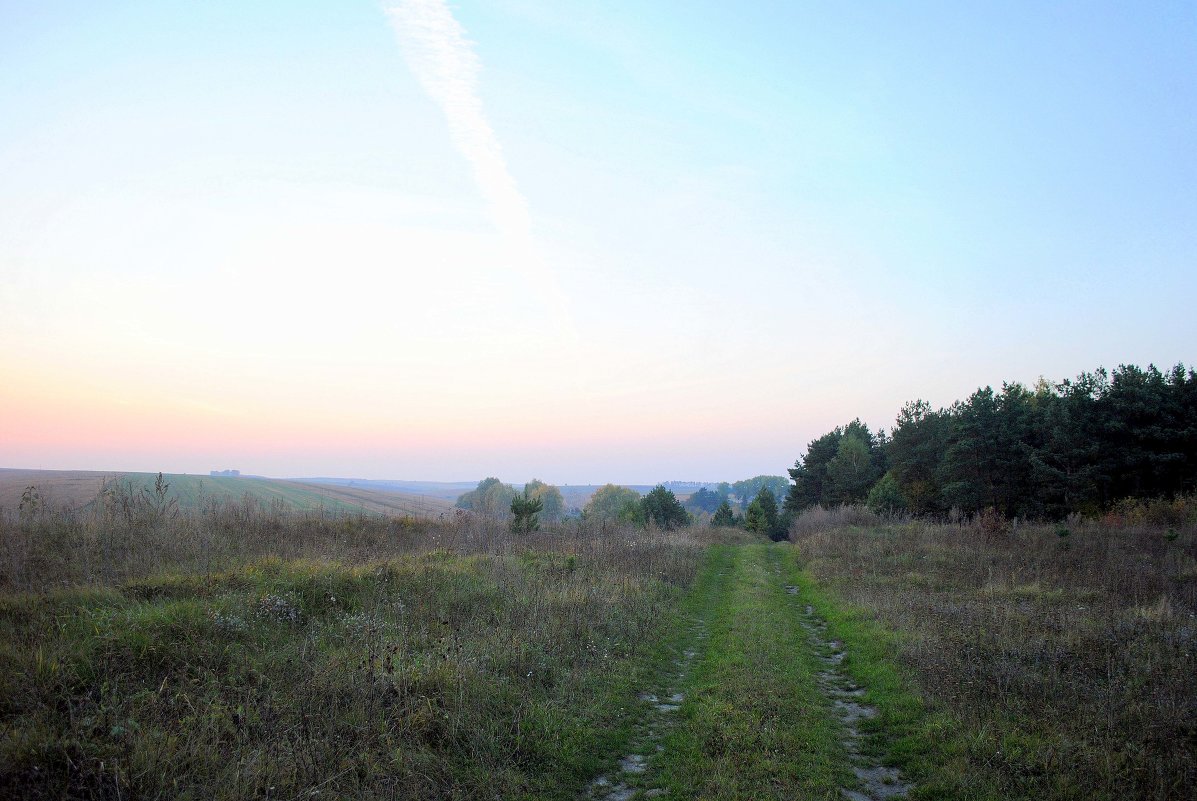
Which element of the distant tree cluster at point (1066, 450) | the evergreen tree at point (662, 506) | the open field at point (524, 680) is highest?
the distant tree cluster at point (1066, 450)

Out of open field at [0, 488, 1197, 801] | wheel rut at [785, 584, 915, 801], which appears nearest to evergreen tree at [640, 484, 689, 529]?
open field at [0, 488, 1197, 801]

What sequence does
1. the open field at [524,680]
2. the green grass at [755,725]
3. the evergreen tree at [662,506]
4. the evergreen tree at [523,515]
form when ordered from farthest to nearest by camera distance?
the evergreen tree at [662,506]
the evergreen tree at [523,515]
the green grass at [755,725]
the open field at [524,680]

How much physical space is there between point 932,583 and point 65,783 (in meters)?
16.2

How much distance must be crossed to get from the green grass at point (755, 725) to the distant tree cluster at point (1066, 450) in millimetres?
27614

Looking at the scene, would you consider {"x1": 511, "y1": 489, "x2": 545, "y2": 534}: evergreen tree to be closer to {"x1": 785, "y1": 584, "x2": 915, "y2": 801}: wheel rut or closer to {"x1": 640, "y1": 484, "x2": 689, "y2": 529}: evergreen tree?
{"x1": 785, "y1": 584, "x2": 915, "y2": 801}: wheel rut

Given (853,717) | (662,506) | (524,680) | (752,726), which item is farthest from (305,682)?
(662,506)

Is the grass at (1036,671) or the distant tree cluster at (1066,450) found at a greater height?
the distant tree cluster at (1066,450)

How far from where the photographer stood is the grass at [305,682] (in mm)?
4234

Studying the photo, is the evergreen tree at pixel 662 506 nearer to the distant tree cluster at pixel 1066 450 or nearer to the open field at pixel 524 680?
the distant tree cluster at pixel 1066 450

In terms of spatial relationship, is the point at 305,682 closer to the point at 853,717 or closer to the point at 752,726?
the point at 752,726

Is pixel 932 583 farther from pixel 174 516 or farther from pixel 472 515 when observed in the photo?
pixel 174 516

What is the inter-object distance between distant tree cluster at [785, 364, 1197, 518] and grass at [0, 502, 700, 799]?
30.8 m

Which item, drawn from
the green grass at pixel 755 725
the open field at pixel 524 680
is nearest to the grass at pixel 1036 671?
the open field at pixel 524 680

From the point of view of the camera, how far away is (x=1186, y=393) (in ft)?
92.9
